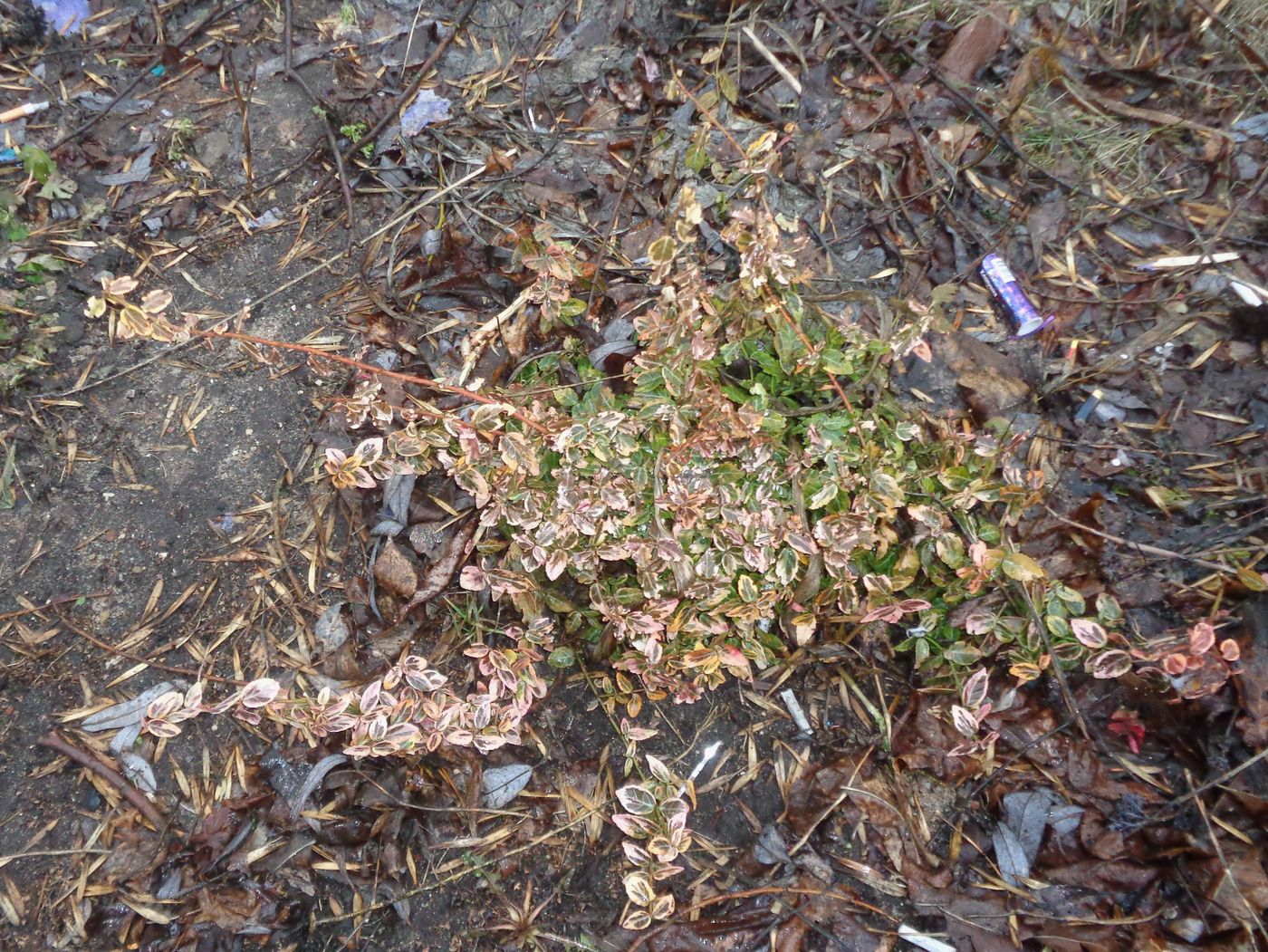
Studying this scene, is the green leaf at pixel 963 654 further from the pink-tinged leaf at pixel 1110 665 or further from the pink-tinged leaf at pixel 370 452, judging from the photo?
the pink-tinged leaf at pixel 370 452

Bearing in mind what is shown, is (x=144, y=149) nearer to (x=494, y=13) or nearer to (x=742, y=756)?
(x=494, y=13)

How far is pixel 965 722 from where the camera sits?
2.18 metres

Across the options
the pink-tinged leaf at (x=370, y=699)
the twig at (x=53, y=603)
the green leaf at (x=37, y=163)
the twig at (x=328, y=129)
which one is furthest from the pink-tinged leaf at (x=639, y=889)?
the green leaf at (x=37, y=163)

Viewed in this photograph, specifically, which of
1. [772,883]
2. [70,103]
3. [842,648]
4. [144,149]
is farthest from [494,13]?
[772,883]

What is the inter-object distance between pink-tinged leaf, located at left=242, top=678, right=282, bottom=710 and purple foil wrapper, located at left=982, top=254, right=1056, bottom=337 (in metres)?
2.68

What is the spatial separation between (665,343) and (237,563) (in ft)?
5.02

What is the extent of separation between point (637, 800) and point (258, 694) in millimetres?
1002

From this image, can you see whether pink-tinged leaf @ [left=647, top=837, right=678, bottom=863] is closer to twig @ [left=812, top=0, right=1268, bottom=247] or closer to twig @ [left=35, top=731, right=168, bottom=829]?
twig @ [left=35, top=731, right=168, bottom=829]

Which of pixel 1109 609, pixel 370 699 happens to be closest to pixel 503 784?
pixel 370 699

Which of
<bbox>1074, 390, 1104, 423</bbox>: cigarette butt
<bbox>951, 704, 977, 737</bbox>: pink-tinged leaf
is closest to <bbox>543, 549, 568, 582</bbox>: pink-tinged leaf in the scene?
<bbox>951, 704, 977, 737</bbox>: pink-tinged leaf

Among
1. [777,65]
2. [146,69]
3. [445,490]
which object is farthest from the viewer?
[146,69]

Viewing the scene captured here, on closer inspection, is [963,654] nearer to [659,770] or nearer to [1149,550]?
[1149,550]

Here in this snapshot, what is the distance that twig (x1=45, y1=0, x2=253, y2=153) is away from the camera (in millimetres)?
3137

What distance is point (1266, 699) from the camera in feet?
7.24
